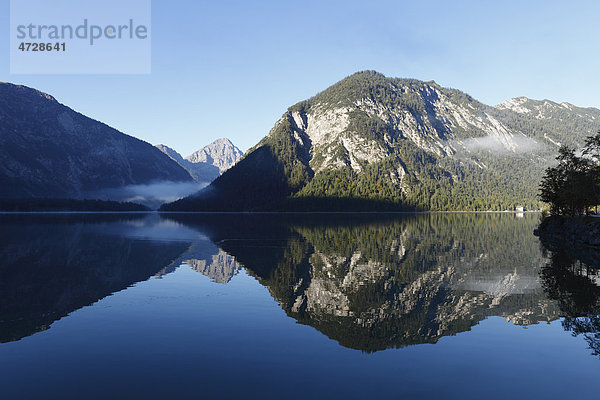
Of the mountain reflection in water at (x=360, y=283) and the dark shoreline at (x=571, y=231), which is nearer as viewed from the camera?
the mountain reflection in water at (x=360, y=283)

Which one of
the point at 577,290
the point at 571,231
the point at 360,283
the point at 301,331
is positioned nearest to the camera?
the point at 301,331

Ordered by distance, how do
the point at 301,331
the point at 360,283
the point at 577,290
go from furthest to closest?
1. the point at 360,283
2. the point at 577,290
3. the point at 301,331

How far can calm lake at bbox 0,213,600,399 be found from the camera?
16.7 metres

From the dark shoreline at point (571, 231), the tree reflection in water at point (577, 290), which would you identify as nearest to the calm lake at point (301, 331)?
the tree reflection in water at point (577, 290)

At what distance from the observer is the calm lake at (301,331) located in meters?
16.7

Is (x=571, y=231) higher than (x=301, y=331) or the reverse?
higher

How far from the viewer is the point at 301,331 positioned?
2442 centimetres

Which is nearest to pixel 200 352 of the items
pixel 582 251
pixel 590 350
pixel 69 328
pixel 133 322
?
pixel 133 322

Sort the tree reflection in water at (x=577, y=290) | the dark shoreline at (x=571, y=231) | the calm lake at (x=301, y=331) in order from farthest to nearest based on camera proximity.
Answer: the dark shoreline at (x=571, y=231) → the tree reflection in water at (x=577, y=290) → the calm lake at (x=301, y=331)

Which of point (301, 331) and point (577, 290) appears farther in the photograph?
point (577, 290)

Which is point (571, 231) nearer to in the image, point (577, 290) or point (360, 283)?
point (577, 290)

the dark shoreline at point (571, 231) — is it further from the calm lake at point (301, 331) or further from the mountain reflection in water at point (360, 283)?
the calm lake at point (301, 331)

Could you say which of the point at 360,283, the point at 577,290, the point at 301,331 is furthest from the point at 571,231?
the point at 301,331

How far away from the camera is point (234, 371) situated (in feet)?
59.1
